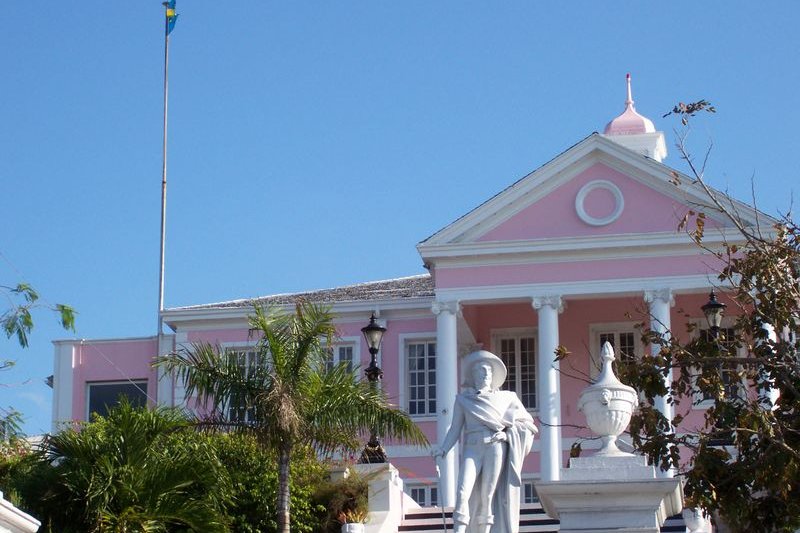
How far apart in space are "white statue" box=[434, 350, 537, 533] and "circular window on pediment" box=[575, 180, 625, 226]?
17154 millimetres

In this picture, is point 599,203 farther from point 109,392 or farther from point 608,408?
point 608,408

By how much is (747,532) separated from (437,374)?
16.5m

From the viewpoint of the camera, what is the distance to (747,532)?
1614 centimetres

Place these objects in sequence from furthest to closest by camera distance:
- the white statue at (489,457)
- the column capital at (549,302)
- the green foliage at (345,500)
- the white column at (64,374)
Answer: the white column at (64,374) < the column capital at (549,302) < the green foliage at (345,500) < the white statue at (489,457)

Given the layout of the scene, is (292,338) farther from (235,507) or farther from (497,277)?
(497,277)

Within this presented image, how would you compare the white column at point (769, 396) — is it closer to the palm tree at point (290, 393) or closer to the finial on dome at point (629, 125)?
the palm tree at point (290, 393)

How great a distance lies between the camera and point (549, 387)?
31625mm

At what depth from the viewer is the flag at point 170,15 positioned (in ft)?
129

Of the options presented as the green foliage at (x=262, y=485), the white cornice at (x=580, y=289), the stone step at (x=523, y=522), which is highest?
the white cornice at (x=580, y=289)

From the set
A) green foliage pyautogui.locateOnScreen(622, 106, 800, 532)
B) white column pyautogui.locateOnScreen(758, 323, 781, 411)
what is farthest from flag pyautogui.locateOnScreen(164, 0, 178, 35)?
green foliage pyautogui.locateOnScreen(622, 106, 800, 532)

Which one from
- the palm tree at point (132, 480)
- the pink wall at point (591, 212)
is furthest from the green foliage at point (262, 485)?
the pink wall at point (591, 212)

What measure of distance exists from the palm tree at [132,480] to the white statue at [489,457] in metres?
5.35

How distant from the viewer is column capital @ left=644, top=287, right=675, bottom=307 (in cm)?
3194

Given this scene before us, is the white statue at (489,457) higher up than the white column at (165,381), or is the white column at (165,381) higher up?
the white column at (165,381)
